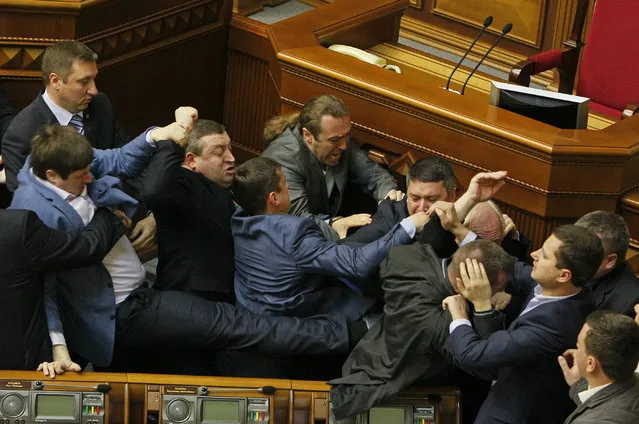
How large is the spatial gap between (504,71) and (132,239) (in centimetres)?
247

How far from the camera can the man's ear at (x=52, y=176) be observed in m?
3.65

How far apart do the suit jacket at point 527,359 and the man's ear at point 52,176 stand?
1149 mm

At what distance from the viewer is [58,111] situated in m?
4.26

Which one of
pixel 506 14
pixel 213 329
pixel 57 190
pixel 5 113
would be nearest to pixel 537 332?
pixel 213 329

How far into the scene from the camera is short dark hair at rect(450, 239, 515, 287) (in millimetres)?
3383

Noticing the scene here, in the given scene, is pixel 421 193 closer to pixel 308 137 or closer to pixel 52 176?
pixel 308 137

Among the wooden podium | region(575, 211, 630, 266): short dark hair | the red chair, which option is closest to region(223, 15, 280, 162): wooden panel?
the wooden podium

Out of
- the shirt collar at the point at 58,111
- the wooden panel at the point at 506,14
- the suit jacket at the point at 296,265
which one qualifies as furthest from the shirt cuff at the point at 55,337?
the wooden panel at the point at 506,14

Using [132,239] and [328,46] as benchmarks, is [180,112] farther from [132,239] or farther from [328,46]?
[328,46]

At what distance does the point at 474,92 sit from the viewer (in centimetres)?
533

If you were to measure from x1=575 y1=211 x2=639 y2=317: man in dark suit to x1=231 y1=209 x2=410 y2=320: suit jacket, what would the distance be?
0.53 metres

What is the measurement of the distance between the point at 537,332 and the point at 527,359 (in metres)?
0.08

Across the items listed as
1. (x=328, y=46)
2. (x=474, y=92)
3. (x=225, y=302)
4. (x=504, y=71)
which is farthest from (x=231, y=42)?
(x=225, y=302)

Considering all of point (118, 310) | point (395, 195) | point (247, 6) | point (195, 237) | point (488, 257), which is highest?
point (488, 257)
